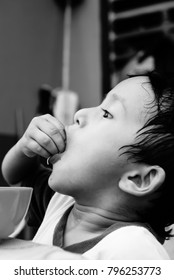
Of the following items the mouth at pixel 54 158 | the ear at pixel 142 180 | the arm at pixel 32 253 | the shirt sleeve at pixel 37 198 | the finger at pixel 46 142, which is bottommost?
the shirt sleeve at pixel 37 198

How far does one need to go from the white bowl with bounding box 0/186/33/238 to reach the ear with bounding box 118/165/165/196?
0.59ft

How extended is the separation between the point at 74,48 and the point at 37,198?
1.73 metres

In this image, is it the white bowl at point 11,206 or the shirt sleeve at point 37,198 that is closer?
the white bowl at point 11,206

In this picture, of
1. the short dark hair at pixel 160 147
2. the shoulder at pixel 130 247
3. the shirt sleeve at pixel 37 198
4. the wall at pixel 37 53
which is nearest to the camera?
the shoulder at pixel 130 247

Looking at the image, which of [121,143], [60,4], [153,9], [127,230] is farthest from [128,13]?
[127,230]

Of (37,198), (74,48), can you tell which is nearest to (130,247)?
(37,198)

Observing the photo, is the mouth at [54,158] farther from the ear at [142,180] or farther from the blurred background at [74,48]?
the blurred background at [74,48]

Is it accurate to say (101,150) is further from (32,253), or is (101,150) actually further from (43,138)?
(32,253)

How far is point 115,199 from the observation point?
0.67 m

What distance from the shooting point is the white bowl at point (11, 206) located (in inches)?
19.6

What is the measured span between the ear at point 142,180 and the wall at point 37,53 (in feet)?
4.45

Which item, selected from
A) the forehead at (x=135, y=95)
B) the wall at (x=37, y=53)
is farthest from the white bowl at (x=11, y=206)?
the wall at (x=37, y=53)

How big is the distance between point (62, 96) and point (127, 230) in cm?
164

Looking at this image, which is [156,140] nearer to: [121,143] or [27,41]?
[121,143]
